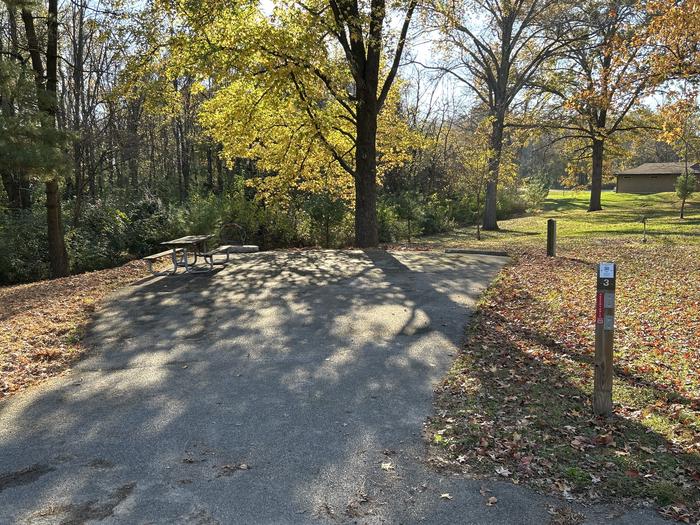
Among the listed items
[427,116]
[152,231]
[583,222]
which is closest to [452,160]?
[427,116]

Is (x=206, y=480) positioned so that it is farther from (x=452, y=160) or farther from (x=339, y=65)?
(x=452, y=160)

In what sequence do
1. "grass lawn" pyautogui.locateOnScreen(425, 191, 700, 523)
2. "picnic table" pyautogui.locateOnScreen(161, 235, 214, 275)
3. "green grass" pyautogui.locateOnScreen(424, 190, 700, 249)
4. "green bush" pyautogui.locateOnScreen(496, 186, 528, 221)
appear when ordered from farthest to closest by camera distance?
"green bush" pyautogui.locateOnScreen(496, 186, 528, 221) → "green grass" pyautogui.locateOnScreen(424, 190, 700, 249) → "picnic table" pyautogui.locateOnScreen(161, 235, 214, 275) → "grass lawn" pyautogui.locateOnScreen(425, 191, 700, 523)

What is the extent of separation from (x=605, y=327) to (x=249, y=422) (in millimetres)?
3077

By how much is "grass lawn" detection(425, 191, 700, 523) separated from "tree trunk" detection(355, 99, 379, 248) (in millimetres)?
5935

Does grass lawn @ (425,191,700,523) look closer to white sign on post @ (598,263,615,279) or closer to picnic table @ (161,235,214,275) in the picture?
white sign on post @ (598,263,615,279)

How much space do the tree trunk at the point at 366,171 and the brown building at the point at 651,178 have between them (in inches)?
1844

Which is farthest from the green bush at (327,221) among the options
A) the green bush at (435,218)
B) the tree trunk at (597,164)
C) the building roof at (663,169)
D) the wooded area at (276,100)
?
the building roof at (663,169)

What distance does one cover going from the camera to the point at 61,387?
5531mm

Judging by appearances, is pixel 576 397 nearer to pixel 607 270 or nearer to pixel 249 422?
pixel 607 270

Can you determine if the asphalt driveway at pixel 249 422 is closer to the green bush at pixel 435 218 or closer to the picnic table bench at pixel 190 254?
the picnic table bench at pixel 190 254

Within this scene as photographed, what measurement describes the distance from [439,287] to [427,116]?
95.3 ft

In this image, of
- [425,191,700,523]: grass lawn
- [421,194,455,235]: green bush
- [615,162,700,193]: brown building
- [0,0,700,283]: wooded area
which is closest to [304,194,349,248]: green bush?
[0,0,700,283]: wooded area

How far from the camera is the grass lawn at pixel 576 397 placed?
378 cm

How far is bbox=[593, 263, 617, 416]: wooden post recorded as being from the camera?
438 cm
